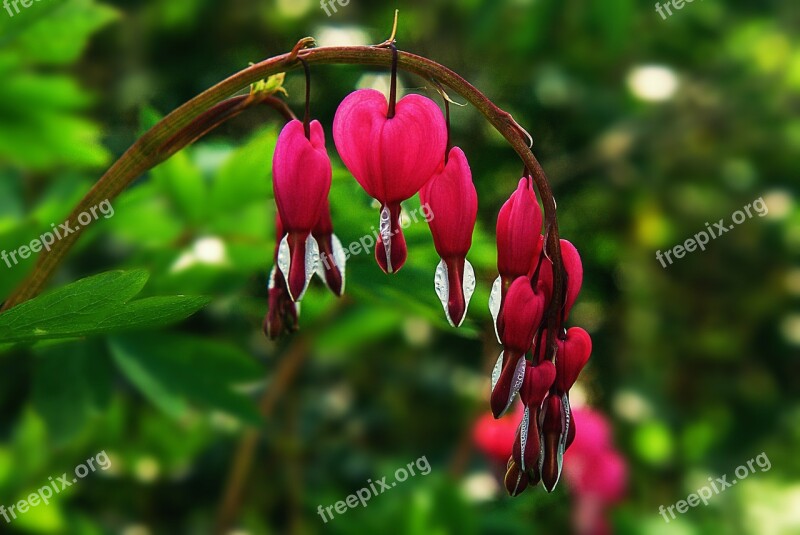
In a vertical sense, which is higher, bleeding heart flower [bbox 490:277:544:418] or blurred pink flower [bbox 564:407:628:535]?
bleeding heart flower [bbox 490:277:544:418]

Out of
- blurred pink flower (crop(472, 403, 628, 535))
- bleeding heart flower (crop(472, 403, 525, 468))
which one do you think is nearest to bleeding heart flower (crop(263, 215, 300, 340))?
bleeding heart flower (crop(472, 403, 525, 468))

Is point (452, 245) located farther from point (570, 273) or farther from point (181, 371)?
point (181, 371)

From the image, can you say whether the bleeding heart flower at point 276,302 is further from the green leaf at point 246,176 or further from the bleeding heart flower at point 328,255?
the green leaf at point 246,176

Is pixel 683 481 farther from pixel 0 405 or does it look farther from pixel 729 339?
pixel 0 405

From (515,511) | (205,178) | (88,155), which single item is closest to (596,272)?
(515,511)

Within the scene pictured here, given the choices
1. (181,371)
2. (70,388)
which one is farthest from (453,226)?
(70,388)

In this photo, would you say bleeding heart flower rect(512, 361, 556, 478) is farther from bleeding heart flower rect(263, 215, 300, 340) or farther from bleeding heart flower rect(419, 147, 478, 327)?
bleeding heart flower rect(263, 215, 300, 340)
